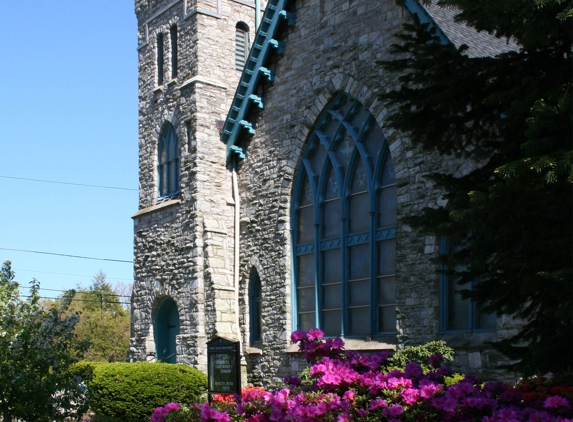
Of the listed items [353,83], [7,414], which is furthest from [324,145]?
[7,414]

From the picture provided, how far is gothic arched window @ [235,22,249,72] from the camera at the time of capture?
20.8m

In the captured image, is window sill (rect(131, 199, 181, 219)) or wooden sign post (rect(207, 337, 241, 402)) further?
window sill (rect(131, 199, 181, 219))

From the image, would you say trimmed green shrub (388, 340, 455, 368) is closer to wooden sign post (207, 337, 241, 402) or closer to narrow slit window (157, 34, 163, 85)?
wooden sign post (207, 337, 241, 402)

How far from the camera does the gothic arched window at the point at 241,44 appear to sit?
20781 mm

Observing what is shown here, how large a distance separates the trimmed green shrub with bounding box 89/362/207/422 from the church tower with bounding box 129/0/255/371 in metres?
1.33

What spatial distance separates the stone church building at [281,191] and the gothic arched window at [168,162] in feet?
0.16

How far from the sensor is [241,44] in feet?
68.9

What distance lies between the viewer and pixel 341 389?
8.34 m

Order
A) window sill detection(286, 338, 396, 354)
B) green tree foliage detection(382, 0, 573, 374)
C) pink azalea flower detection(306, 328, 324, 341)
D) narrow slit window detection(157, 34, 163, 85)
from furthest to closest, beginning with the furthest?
narrow slit window detection(157, 34, 163, 85)
window sill detection(286, 338, 396, 354)
pink azalea flower detection(306, 328, 324, 341)
green tree foliage detection(382, 0, 573, 374)

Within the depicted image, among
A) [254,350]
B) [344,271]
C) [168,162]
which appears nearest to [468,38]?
[344,271]

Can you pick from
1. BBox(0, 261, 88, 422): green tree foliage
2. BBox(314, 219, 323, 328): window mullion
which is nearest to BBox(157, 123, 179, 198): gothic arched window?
BBox(314, 219, 323, 328): window mullion

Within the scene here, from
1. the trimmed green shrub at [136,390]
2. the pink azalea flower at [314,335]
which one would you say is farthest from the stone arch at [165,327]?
the pink azalea flower at [314,335]

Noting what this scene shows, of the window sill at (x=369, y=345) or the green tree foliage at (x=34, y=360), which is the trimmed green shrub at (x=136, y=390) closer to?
the window sill at (x=369, y=345)

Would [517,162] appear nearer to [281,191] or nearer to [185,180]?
[281,191]
